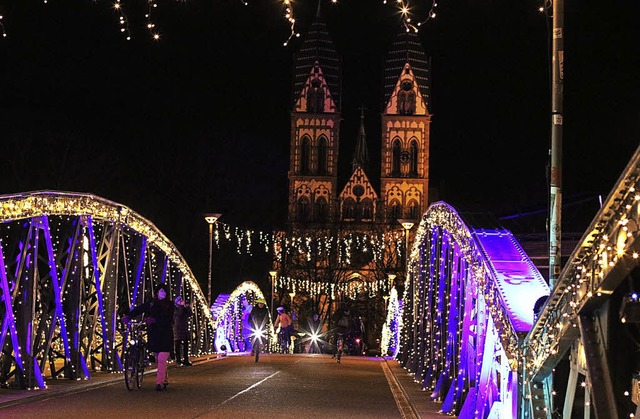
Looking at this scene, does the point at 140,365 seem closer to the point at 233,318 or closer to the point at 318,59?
the point at 233,318

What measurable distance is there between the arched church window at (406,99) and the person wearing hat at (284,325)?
69.8 m

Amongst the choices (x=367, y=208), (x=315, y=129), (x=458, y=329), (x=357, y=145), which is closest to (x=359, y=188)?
(x=367, y=208)

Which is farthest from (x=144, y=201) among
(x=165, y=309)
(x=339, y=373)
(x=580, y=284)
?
(x=580, y=284)

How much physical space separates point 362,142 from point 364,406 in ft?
331

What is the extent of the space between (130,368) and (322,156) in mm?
92049

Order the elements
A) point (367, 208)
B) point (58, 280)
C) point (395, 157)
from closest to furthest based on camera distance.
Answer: point (58, 280) → point (367, 208) → point (395, 157)

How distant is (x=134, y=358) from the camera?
1725 cm

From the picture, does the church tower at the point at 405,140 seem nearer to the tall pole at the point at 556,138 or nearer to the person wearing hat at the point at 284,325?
the person wearing hat at the point at 284,325

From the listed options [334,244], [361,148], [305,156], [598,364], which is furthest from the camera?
[361,148]

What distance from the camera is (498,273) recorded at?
11.1 metres

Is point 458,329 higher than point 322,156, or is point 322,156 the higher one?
point 322,156

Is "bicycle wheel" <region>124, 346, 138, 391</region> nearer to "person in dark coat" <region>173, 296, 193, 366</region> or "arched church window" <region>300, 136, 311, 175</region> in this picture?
"person in dark coat" <region>173, 296, 193, 366</region>

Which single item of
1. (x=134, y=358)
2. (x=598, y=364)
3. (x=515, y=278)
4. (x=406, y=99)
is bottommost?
(x=134, y=358)

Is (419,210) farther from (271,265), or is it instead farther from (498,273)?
(498,273)
